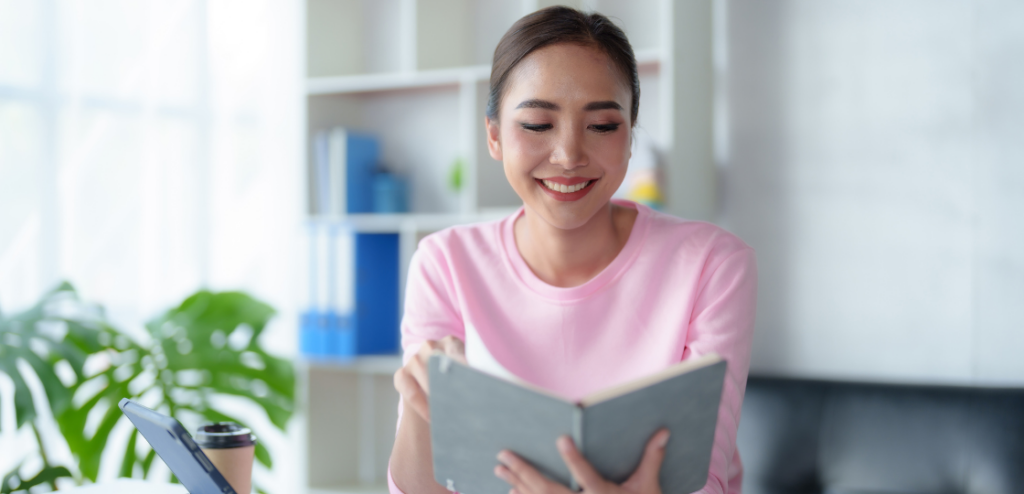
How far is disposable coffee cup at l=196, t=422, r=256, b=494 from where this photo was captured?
1052mm

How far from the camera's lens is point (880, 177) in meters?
2.09

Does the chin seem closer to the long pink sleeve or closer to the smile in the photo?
the smile

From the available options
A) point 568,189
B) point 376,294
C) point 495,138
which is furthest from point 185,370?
point 568,189

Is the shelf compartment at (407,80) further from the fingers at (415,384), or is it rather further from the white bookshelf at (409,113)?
the fingers at (415,384)

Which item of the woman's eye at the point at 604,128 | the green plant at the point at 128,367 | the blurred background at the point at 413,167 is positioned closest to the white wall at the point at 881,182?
the blurred background at the point at 413,167

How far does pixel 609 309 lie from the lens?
51.3 inches

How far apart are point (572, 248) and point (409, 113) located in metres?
1.59

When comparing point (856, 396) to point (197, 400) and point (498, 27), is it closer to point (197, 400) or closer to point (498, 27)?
point (498, 27)

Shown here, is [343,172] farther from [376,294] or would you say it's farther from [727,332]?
[727,332]

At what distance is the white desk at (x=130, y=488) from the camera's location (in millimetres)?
1180

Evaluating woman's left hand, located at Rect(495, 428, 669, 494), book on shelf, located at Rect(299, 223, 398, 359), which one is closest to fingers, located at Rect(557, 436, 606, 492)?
woman's left hand, located at Rect(495, 428, 669, 494)

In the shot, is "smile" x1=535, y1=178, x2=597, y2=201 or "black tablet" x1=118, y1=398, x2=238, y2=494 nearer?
"black tablet" x1=118, y1=398, x2=238, y2=494

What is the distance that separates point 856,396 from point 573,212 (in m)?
1.04

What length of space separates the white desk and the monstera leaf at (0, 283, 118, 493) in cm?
59
